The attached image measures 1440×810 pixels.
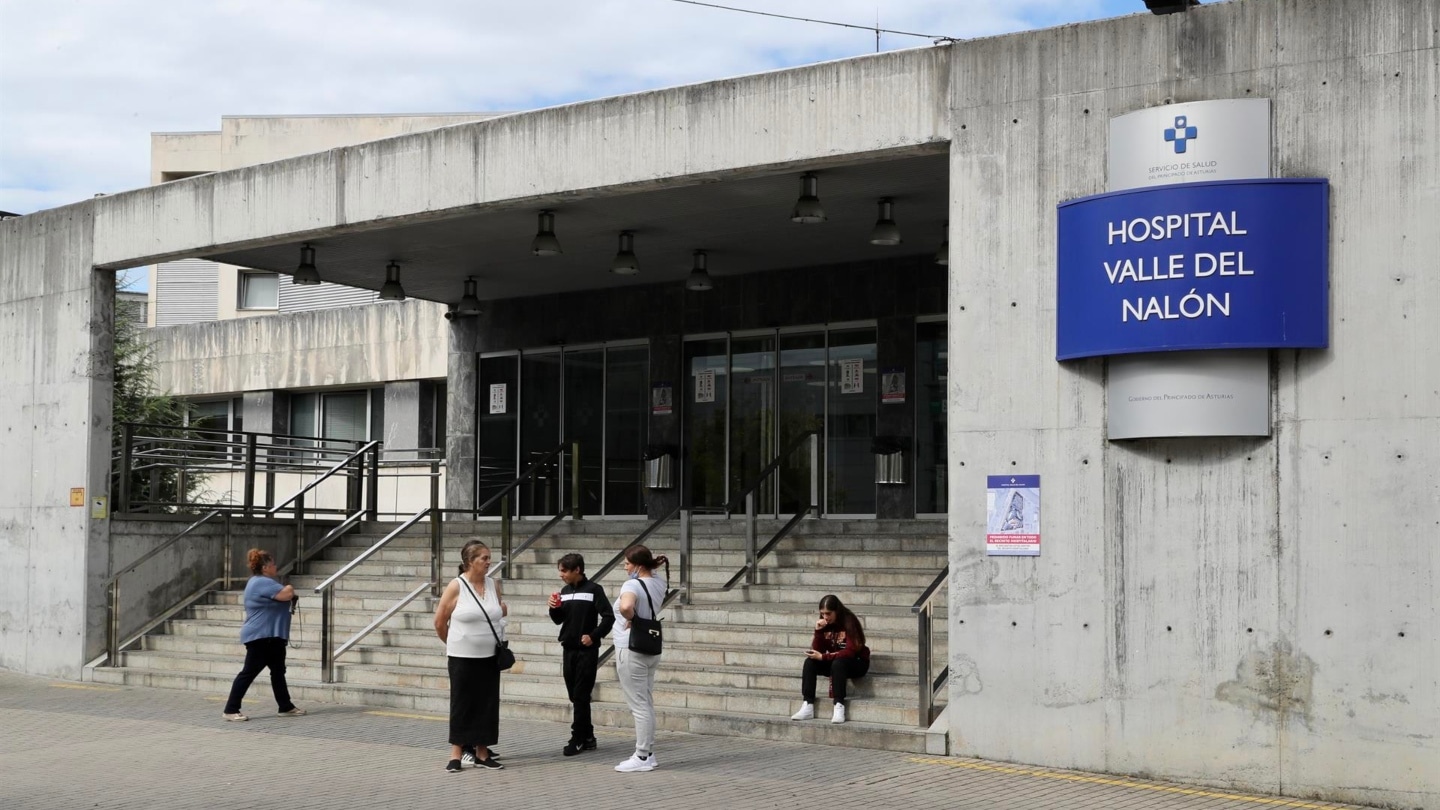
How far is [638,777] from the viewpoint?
10.6 metres

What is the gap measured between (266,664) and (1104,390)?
745 centimetres

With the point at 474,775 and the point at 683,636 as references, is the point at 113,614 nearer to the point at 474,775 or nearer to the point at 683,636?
the point at 683,636

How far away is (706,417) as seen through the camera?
→ 2034cm

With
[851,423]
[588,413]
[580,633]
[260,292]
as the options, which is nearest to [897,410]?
[851,423]

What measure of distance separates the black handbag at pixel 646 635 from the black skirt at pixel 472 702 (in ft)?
3.17

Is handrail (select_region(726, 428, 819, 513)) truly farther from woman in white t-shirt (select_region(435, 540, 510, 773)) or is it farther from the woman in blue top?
woman in white t-shirt (select_region(435, 540, 510, 773))

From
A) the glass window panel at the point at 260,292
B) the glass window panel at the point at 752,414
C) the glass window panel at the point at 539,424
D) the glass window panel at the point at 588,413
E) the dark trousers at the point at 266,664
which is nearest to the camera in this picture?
the dark trousers at the point at 266,664

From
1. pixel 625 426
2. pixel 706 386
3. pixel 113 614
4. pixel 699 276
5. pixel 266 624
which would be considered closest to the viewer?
pixel 266 624

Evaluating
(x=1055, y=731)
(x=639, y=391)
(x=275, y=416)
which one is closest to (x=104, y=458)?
(x=639, y=391)

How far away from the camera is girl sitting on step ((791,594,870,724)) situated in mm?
12055

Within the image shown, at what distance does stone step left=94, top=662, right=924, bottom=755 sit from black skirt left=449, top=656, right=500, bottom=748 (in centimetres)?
123

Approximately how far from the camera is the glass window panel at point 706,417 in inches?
795

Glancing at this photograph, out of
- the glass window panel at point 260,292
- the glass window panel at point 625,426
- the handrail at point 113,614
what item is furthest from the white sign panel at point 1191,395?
the glass window panel at point 260,292

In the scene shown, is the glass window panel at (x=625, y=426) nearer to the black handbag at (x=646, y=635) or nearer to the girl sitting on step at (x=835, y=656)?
the girl sitting on step at (x=835, y=656)
